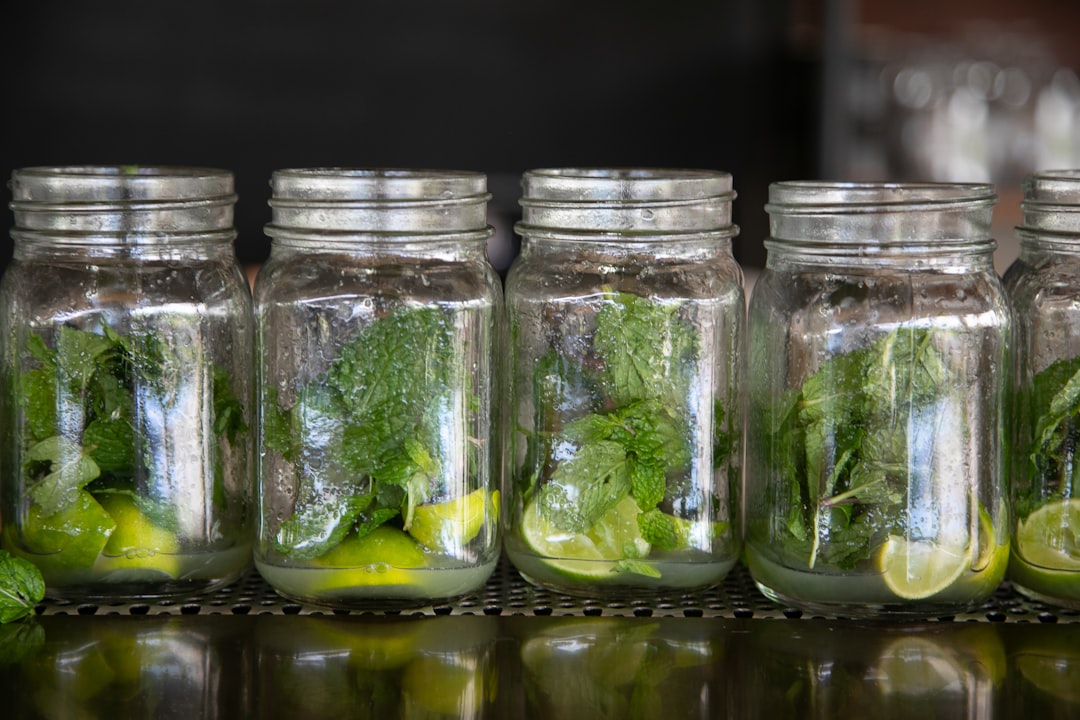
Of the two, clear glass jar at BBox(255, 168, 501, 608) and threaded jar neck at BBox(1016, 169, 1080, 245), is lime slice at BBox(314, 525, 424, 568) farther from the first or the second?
threaded jar neck at BBox(1016, 169, 1080, 245)

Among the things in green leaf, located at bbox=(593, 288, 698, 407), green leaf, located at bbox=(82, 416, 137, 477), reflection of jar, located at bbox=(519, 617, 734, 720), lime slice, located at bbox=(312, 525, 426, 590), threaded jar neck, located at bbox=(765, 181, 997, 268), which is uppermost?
threaded jar neck, located at bbox=(765, 181, 997, 268)

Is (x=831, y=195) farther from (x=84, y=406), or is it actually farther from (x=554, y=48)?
(x=554, y=48)

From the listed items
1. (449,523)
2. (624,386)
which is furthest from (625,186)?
(449,523)

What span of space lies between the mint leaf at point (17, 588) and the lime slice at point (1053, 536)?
59 cm

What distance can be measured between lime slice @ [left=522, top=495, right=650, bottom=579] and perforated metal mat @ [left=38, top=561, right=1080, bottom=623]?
3cm

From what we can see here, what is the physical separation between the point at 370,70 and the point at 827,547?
7.45 feet

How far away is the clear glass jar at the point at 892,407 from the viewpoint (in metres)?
0.71

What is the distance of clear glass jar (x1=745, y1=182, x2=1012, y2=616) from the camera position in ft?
2.34

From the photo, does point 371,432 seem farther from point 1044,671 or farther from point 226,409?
point 1044,671

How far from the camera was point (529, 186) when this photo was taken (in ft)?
2.55

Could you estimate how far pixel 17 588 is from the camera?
0.72 metres

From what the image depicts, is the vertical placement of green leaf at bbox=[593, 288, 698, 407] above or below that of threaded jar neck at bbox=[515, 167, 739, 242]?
below

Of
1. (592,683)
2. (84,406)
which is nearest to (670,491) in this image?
(592,683)

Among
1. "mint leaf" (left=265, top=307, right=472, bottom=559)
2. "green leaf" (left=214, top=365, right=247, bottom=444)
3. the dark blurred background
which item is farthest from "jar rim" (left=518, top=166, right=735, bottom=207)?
the dark blurred background
